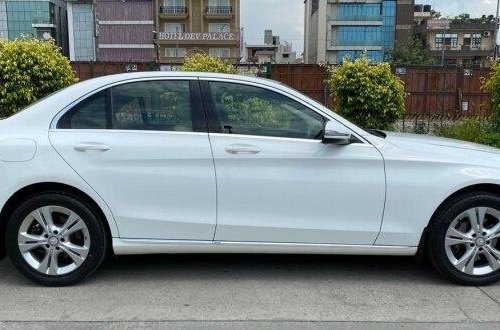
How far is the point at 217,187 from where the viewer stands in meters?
3.88

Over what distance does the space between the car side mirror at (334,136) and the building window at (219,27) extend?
226ft

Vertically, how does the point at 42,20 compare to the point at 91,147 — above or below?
above

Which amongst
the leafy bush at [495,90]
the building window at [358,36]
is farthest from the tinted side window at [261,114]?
the building window at [358,36]

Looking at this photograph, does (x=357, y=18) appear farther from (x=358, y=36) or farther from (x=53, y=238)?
(x=53, y=238)

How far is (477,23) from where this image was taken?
8244 centimetres

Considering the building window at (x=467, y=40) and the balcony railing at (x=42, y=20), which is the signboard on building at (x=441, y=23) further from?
the balcony railing at (x=42, y=20)

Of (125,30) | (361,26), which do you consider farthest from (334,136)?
(361,26)

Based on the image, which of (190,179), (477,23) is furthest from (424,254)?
(477,23)

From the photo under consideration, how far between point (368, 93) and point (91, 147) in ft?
21.5

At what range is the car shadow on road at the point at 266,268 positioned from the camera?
4.23m

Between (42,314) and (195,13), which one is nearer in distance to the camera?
(42,314)

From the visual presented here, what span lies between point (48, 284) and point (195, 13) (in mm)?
70575

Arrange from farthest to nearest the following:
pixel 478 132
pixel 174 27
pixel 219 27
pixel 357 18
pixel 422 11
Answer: pixel 422 11
pixel 357 18
pixel 174 27
pixel 219 27
pixel 478 132

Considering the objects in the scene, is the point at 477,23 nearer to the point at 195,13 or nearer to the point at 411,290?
the point at 195,13
